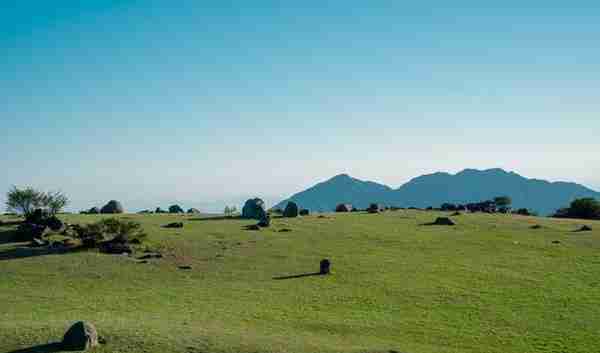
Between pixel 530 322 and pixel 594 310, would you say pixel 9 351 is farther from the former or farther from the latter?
pixel 594 310

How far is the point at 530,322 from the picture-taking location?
101ft

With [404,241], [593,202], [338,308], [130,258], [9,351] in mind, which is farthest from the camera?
[593,202]

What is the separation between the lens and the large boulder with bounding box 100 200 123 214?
86.8 m

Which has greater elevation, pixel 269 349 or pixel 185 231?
pixel 185 231

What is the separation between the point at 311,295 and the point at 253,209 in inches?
1842

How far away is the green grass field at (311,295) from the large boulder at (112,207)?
30.9 metres

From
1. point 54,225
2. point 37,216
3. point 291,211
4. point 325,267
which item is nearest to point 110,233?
point 54,225

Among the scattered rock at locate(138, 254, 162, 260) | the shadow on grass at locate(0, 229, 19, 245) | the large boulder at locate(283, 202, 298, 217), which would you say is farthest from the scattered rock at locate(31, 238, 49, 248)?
the large boulder at locate(283, 202, 298, 217)

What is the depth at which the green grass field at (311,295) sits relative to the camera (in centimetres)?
2606

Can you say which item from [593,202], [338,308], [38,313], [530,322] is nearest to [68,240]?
[38,313]

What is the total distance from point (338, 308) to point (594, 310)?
1668 centimetres

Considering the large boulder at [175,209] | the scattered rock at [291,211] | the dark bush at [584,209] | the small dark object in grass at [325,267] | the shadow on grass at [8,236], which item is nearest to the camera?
the small dark object in grass at [325,267]

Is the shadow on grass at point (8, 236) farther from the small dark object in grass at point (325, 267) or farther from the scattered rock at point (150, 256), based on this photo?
the small dark object in grass at point (325, 267)

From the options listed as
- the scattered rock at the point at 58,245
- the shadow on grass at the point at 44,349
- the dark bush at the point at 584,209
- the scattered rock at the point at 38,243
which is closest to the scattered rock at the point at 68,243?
the scattered rock at the point at 58,245
